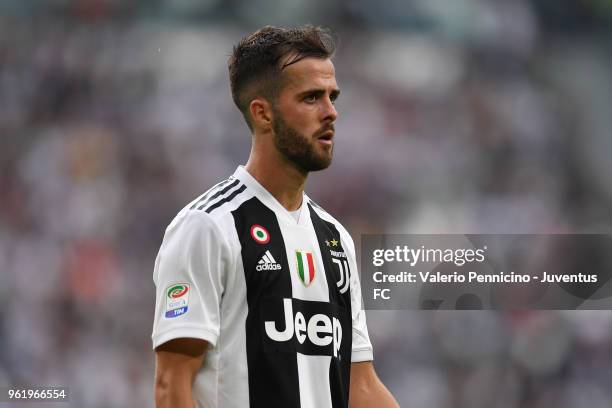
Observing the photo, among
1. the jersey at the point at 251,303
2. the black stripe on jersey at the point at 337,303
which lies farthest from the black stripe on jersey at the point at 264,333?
the black stripe on jersey at the point at 337,303

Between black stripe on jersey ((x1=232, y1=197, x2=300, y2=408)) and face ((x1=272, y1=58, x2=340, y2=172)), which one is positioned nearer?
black stripe on jersey ((x1=232, y1=197, x2=300, y2=408))

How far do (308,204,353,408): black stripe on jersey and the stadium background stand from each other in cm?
188

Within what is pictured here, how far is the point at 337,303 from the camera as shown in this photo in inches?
75.5

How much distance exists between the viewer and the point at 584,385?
12.5ft

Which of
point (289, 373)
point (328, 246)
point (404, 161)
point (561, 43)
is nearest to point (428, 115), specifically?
point (404, 161)

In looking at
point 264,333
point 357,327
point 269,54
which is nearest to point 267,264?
point 264,333

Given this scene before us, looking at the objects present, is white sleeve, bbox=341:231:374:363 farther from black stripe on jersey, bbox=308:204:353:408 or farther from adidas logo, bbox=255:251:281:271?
adidas logo, bbox=255:251:281:271

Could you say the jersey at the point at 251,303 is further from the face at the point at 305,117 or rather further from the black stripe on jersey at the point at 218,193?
the face at the point at 305,117

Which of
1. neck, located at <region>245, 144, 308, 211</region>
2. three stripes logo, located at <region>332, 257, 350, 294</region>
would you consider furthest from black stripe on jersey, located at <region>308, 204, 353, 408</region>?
neck, located at <region>245, 144, 308, 211</region>

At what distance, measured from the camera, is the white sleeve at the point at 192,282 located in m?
1.68

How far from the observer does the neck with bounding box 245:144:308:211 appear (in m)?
1.92

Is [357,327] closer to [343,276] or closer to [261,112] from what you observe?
[343,276]

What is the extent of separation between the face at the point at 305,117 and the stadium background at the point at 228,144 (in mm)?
2022

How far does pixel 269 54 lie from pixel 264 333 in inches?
22.7
